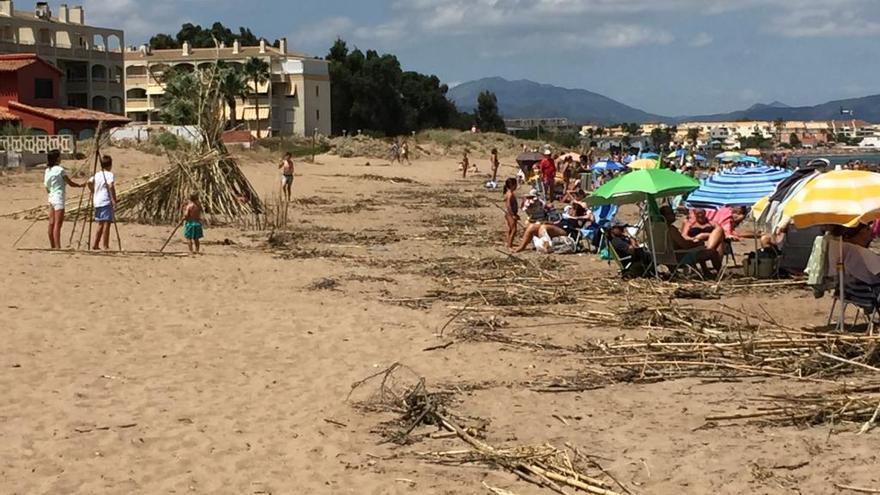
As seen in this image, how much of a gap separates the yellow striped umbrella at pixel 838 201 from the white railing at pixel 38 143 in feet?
82.4

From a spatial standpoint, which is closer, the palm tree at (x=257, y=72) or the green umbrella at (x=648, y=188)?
the green umbrella at (x=648, y=188)

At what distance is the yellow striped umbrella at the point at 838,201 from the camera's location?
7.86 metres

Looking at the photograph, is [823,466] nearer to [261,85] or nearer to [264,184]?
[264,184]

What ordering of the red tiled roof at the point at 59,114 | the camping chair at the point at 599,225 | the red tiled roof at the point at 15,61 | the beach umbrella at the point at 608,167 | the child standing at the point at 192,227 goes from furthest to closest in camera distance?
the red tiled roof at the point at 15,61 → the red tiled roof at the point at 59,114 → the beach umbrella at the point at 608,167 → the camping chair at the point at 599,225 → the child standing at the point at 192,227

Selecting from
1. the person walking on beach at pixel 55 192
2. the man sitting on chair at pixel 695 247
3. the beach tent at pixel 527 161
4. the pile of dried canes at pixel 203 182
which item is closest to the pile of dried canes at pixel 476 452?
the man sitting on chair at pixel 695 247

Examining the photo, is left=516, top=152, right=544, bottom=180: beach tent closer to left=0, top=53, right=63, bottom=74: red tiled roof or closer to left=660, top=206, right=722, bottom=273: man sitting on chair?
left=660, top=206, right=722, bottom=273: man sitting on chair

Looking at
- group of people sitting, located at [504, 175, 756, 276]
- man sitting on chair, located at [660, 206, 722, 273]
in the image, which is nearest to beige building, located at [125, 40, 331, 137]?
group of people sitting, located at [504, 175, 756, 276]

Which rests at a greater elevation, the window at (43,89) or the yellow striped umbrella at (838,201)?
the window at (43,89)

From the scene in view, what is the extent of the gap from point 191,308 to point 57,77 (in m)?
41.0

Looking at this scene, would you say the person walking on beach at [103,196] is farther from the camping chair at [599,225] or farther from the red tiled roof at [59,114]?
the red tiled roof at [59,114]

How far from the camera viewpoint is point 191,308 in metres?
9.44

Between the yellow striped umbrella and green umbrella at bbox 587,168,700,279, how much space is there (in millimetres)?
3116

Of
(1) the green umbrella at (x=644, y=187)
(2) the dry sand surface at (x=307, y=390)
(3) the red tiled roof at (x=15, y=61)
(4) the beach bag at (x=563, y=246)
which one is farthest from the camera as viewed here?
(3) the red tiled roof at (x=15, y=61)

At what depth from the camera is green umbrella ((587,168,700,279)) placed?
37.3 ft
